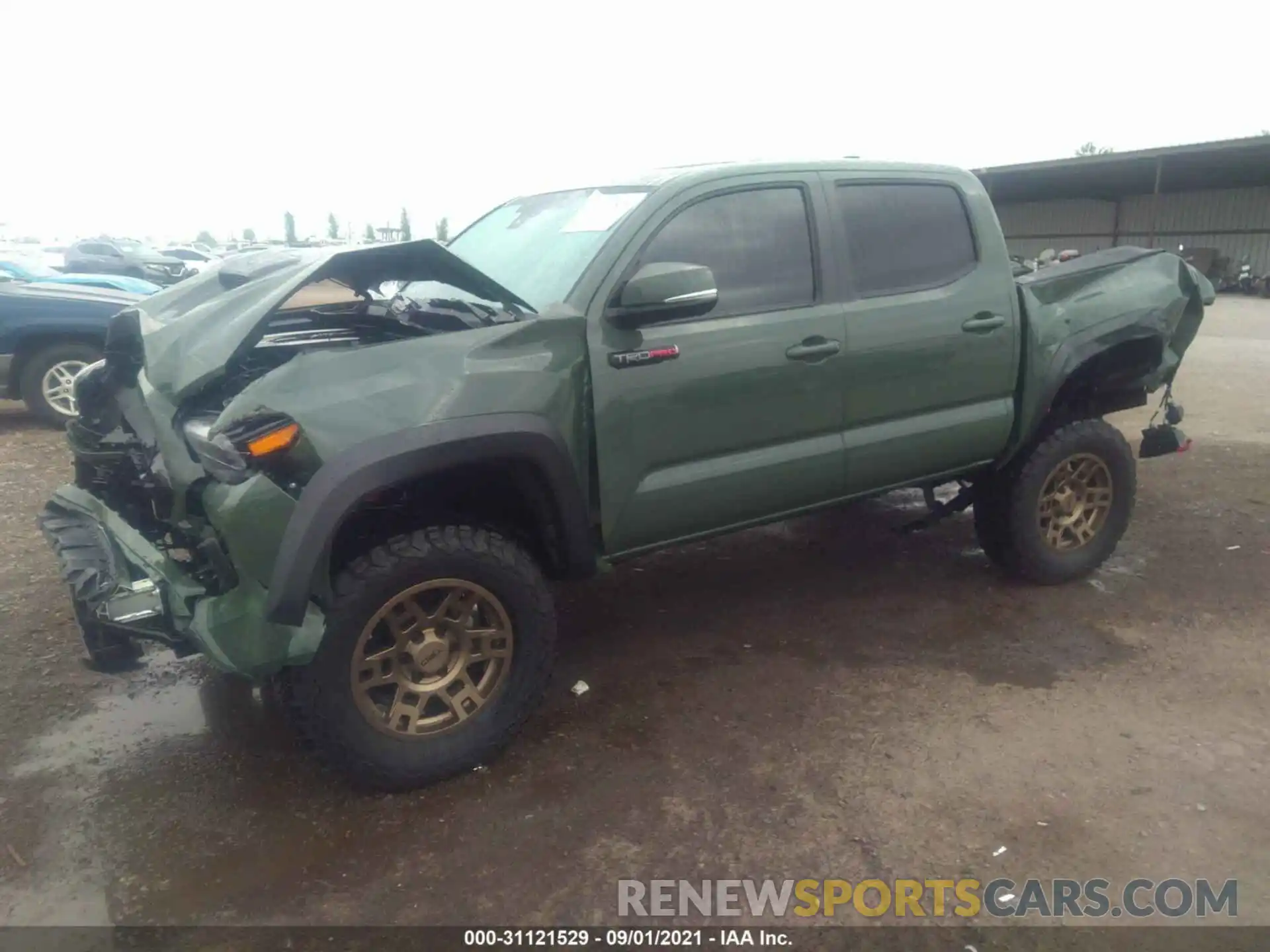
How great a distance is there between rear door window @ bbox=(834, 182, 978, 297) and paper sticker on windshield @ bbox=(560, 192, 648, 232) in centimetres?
88

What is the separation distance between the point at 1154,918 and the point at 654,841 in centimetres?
136

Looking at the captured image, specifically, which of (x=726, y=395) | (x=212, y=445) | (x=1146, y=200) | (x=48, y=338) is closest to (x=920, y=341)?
(x=726, y=395)

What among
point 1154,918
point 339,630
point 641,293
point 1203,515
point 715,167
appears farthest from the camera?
point 1203,515

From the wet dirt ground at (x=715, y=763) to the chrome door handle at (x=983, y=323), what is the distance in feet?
4.39

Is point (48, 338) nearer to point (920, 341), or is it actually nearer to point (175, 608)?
point (175, 608)

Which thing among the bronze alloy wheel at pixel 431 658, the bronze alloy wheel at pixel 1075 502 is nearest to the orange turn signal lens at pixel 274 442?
the bronze alloy wheel at pixel 431 658

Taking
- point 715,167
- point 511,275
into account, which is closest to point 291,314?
point 511,275

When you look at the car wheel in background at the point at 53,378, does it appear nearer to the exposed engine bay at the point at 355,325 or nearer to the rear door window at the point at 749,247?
the exposed engine bay at the point at 355,325

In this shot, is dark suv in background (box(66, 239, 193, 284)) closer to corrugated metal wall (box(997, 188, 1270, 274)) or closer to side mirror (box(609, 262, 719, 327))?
side mirror (box(609, 262, 719, 327))

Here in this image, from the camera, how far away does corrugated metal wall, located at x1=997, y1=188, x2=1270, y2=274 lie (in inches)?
1083

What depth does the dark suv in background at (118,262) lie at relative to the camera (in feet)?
66.0

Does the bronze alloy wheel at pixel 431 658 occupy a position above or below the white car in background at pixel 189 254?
below

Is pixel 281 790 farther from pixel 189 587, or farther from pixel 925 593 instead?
pixel 925 593

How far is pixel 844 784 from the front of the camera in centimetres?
296
